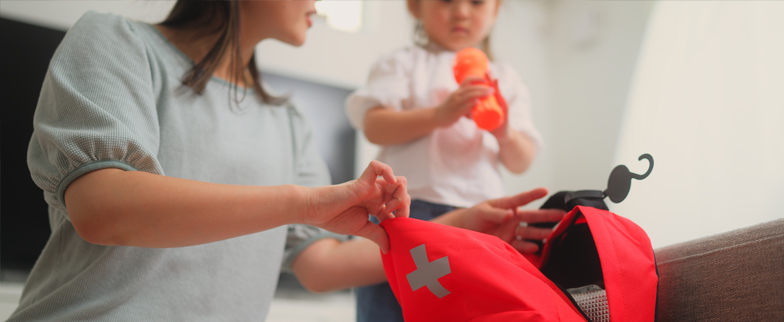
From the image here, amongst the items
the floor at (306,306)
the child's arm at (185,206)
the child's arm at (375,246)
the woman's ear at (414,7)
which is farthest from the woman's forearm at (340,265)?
the floor at (306,306)

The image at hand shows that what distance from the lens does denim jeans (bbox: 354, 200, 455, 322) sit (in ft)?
2.19

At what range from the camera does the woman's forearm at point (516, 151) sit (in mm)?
733

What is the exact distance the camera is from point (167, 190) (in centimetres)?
39

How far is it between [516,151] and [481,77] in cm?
16

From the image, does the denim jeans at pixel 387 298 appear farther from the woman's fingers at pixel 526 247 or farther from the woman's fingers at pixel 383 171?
the woman's fingers at pixel 383 171

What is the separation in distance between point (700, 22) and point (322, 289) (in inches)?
24.7

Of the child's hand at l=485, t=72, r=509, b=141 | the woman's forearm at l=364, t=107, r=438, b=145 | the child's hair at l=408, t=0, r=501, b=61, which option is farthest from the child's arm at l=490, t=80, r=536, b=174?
the child's hair at l=408, t=0, r=501, b=61

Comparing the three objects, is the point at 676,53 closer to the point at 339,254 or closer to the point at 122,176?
the point at 339,254

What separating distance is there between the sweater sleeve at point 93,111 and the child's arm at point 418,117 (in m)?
0.33

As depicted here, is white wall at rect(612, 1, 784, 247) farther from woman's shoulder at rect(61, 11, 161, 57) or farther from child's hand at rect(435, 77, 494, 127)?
woman's shoulder at rect(61, 11, 161, 57)

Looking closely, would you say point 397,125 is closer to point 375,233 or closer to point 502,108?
point 502,108

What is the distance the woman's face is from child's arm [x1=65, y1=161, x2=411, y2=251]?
349 millimetres

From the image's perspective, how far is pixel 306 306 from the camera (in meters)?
1.48

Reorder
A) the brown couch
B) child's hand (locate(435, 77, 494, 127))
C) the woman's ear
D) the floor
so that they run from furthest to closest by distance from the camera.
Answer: the floor, the woman's ear, child's hand (locate(435, 77, 494, 127)), the brown couch
